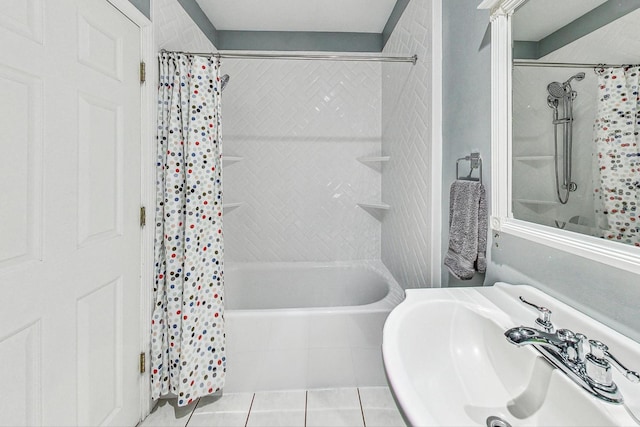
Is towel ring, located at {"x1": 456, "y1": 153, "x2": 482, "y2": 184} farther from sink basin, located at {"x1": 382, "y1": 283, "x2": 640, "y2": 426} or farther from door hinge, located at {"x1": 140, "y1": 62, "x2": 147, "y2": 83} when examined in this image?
door hinge, located at {"x1": 140, "y1": 62, "x2": 147, "y2": 83}

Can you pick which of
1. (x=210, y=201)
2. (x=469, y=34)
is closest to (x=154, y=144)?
(x=210, y=201)

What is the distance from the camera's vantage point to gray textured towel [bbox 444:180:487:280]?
4.25 feet

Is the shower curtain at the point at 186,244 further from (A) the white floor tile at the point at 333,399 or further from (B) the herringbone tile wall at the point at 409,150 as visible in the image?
(B) the herringbone tile wall at the point at 409,150

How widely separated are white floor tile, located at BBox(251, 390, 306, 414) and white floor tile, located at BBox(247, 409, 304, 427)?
2cm

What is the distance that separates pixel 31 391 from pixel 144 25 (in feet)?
5.50

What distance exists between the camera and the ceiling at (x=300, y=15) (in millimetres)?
2354

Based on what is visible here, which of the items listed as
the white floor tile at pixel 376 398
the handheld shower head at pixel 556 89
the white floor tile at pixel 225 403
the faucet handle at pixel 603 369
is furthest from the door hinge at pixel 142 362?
the handheld shower head at pixel 556 89

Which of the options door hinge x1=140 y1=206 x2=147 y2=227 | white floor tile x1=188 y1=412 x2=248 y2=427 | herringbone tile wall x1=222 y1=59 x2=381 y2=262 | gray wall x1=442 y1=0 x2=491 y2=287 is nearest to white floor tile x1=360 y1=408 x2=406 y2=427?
white floor tile x1=188 y1=412 x2=248 y2=427

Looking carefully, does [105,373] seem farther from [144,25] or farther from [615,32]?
[615,32]

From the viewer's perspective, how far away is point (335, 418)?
170cm

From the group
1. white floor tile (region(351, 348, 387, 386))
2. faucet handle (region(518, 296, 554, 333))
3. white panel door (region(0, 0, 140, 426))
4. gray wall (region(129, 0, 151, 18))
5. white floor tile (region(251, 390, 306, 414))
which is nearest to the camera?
faucet handle (region(518, 296, 554, 333))

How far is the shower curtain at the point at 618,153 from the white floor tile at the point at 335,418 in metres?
1.49

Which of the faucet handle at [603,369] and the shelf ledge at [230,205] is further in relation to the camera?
the shelf ledge at [230,205]

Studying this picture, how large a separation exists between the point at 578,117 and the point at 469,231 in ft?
1.91
